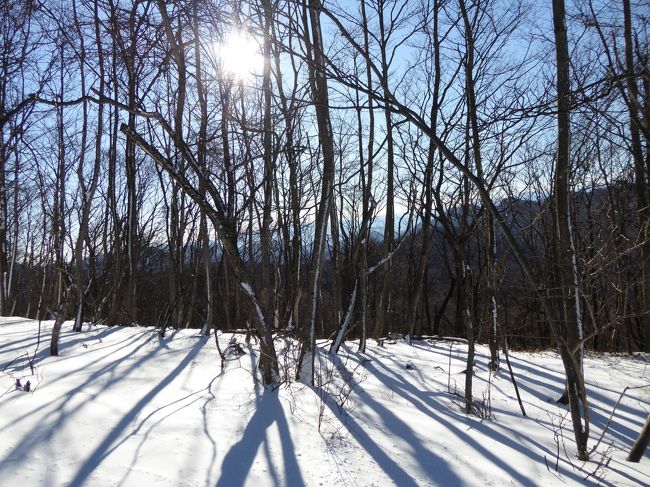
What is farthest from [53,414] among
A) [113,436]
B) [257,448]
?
[257,448]

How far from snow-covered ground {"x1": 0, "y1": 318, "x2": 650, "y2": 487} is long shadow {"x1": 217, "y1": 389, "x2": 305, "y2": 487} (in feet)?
0.03

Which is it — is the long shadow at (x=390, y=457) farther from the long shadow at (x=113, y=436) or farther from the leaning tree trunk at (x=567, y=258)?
the long shadow at (x=113, y=436)

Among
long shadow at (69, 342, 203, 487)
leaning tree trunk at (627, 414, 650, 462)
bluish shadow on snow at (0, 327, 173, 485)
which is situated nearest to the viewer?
long shadow at (69, 342, 203, 487)

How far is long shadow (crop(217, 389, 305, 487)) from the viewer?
2.34m

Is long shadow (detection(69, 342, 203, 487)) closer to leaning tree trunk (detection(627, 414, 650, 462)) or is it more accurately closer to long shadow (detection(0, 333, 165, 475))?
long shadow (detection(0, 333, 165, 475))

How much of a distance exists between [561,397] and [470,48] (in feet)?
12.6

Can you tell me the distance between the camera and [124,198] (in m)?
11.9

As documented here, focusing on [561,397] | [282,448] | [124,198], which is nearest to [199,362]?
[282,448]

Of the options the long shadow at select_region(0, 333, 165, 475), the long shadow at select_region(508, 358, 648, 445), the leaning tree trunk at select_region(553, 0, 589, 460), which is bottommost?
the long shadow at select_region(508, 358, 648, 445)

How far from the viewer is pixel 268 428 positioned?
→ 3.03 meters

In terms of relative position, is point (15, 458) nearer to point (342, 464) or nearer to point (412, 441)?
point (342, 464)

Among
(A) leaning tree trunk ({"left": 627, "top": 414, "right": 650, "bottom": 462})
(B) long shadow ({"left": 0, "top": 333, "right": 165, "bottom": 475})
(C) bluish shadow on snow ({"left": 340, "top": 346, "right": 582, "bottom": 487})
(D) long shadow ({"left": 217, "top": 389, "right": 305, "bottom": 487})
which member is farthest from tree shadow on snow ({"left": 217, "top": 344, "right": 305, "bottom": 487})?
(A) leaning tree trunk ({"left": 627, "top": 414, "right": 650, "bottom": 462})

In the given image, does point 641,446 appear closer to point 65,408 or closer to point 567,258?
point 567,258

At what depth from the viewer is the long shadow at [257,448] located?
7.68ft
